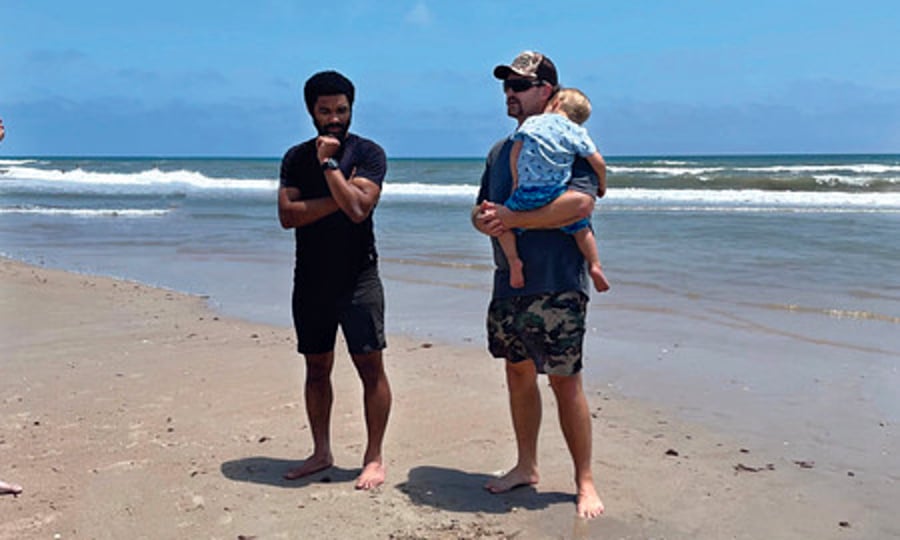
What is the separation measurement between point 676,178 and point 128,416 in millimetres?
36427

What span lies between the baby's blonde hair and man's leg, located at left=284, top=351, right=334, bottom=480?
5.08ft

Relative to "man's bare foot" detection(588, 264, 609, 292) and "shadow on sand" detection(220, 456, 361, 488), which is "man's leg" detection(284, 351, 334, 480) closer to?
"shadow on sand" detection(220, 456, 361, 488)

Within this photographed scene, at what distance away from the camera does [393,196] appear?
32.5 meters

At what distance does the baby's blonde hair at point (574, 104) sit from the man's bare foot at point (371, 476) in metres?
1.79

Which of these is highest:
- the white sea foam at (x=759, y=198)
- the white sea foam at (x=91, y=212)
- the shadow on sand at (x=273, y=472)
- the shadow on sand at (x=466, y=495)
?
the white sea foam at (x=759, y=198)

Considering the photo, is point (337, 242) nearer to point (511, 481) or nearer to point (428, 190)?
point (511, 481)

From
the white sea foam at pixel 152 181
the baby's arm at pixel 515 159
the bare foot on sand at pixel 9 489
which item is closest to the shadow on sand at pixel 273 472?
the bare foot on sand at pixel 9 489

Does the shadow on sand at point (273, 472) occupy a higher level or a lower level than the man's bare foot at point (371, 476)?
lower

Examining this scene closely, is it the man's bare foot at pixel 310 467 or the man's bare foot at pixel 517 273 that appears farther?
the man's bare foot at pixel 310 467

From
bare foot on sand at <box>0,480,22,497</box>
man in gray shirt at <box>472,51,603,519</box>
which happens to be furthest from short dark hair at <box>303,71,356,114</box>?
bare foot on sand at <box>0,480,22,497</box>

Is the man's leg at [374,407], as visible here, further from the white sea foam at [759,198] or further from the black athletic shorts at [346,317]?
the white sea foam at [759,198]

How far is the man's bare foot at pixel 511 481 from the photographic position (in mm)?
4051

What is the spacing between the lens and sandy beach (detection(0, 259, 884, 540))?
3.69 m

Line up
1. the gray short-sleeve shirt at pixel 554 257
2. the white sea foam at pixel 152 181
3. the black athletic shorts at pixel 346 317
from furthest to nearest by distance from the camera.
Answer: the white sea foam at pixel 152 181, the black athletic shorts at pixel 346 317, the gray short-sleeve shirt at pixel 554 257
